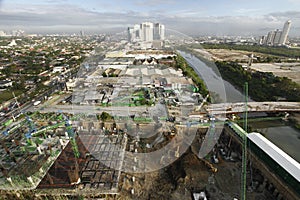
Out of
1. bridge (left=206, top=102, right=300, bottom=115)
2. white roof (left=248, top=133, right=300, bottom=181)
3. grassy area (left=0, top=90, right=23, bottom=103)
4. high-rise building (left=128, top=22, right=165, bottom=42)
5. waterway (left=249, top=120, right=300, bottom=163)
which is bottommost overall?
waterway (left=249, top=120, right=300, bottom=163)

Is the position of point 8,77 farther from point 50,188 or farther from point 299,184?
point 299,184

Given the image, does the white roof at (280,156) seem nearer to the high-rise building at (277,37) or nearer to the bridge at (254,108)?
the bridge at (254,108)

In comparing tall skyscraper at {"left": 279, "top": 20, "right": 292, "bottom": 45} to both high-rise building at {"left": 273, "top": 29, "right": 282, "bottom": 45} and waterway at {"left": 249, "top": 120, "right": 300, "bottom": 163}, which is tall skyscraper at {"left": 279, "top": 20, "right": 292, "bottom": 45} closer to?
high-rise building at {"left": 273, "top": 29, "right": 282, "bottom": 45}

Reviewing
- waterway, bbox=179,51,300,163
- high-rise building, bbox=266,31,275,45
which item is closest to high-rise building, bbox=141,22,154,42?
waterway, bbox=179,51,300,163

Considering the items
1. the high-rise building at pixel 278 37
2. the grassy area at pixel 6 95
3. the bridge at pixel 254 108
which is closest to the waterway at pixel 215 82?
the bridge at pixel 254 108

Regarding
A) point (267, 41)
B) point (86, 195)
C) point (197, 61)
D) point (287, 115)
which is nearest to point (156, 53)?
point (197, 61)

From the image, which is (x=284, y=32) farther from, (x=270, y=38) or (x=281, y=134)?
(x=281, y=134)

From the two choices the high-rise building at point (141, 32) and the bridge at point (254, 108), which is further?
the high-rise building at point (141, 32)

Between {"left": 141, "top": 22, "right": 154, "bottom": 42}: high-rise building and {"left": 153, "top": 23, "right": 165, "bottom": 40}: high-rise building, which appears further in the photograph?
{"left": 141, "top": 22, "right": 154, "bottom": 42}: high-rise building
